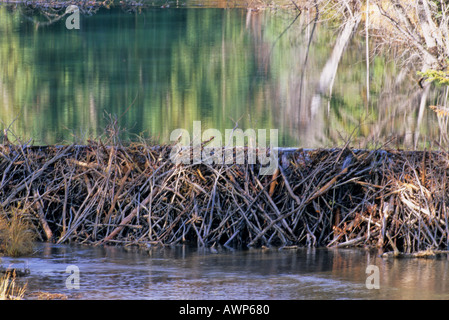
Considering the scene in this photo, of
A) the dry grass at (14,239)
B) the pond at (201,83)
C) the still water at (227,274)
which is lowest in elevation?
the still water at (227,274)

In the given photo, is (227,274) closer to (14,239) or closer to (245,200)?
(245,200)

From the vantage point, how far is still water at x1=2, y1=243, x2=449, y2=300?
30.1 feet

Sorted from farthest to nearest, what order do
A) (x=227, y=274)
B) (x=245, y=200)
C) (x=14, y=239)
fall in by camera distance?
(x=245, y=200) → (x=14, y=239) → (x=227, y=274)

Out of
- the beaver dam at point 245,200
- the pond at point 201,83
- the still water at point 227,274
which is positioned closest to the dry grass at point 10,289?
the still water at point 227,274

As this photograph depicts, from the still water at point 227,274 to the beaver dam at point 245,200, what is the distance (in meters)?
0.35

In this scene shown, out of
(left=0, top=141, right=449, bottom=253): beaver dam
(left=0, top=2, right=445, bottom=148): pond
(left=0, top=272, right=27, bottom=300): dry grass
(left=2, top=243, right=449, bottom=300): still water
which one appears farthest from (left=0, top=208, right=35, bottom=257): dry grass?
(left=0, top=2, right=445, bottom=148): pond

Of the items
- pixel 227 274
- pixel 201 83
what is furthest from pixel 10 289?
pixel 201 83

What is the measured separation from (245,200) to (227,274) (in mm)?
1601

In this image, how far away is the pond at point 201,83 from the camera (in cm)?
2436

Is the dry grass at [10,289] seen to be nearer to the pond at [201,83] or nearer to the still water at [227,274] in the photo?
the still water at [227,274]

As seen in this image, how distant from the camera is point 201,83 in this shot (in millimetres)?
32656

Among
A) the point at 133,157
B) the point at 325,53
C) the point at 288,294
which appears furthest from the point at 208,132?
the point at 325,53

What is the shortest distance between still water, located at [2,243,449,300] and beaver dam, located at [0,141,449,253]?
1.16 feet
